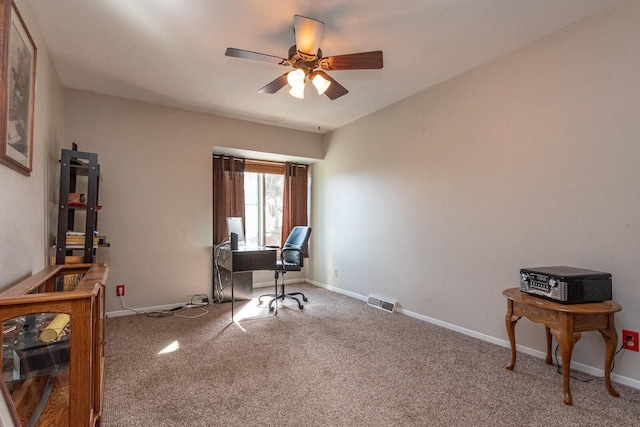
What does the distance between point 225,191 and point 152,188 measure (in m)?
1.02

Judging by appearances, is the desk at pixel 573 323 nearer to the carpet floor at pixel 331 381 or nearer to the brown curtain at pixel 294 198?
the carpet floor at pixel 331 381

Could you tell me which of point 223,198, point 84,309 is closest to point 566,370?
point 84,309

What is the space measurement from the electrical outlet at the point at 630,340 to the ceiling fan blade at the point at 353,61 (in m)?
2.43

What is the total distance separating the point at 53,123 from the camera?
277 cm

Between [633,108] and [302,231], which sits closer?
[633,108]

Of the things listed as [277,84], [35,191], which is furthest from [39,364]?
[277,84]

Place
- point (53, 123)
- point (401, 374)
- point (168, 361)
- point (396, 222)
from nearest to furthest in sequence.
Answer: point (401, 374) < point (168, 361) < point (53, 123) < point (396, 222)

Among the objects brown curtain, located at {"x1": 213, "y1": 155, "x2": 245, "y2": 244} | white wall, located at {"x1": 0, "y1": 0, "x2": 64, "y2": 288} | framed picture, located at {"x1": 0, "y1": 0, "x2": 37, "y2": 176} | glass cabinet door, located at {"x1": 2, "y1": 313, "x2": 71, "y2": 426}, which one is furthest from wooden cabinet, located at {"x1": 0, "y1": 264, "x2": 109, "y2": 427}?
brown curtain, located at {"x1": 213, "y1": 155, "x2": 245, "y2": 244}

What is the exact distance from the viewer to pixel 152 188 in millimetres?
3744

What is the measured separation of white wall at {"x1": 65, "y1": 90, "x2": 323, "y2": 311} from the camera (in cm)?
348

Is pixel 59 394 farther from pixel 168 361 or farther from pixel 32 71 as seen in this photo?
pixel 32 71

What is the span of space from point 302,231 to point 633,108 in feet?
11.0

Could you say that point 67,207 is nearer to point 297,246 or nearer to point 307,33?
point 307,33

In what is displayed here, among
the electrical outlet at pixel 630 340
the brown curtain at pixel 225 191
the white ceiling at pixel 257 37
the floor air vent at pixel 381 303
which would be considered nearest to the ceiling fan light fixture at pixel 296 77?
the white ceiling at pixel 257 37
